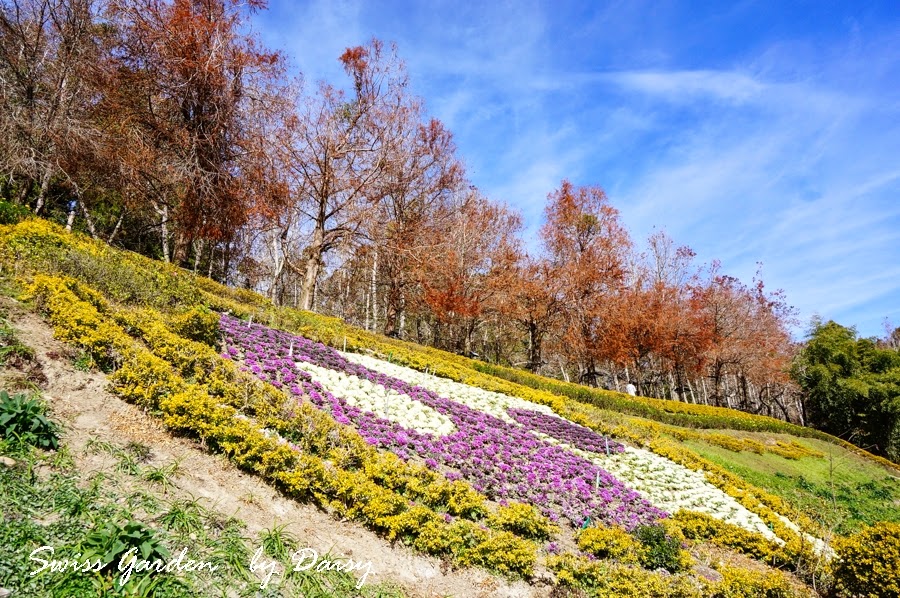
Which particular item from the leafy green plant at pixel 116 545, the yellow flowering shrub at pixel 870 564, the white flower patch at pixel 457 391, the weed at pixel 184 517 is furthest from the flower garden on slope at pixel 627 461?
the leafy green plant at pixel 116 545

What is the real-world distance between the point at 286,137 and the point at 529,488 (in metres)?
17.9

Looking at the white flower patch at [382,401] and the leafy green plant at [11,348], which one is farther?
the white flower patch at [382,401]

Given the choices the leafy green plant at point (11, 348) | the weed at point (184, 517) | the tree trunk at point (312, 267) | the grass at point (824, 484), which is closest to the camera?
the weed at point (184, 517)

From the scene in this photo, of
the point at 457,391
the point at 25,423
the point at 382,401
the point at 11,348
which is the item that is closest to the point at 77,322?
the point at 11,348

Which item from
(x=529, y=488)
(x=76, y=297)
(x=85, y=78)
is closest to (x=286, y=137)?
(x=85, y=78)

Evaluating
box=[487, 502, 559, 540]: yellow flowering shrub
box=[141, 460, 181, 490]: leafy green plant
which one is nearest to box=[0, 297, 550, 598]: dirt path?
box=[141, 460, 181, 490]: leafy green plant

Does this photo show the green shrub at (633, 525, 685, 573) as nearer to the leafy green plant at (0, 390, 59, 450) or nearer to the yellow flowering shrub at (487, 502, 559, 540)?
the yellow flowering shrub at (487, 502, 559, 540)

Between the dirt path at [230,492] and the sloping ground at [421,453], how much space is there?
12 centimetres

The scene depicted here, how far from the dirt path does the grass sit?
362 inches

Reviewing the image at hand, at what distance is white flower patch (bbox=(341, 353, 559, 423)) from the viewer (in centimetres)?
1214

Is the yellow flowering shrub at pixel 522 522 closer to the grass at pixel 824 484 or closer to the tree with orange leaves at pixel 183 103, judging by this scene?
the grass at pixel 824 484

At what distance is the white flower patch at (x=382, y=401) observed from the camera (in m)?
9.18

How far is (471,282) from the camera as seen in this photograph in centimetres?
2586

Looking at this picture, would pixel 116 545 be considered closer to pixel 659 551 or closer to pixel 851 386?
pixel 659 551
